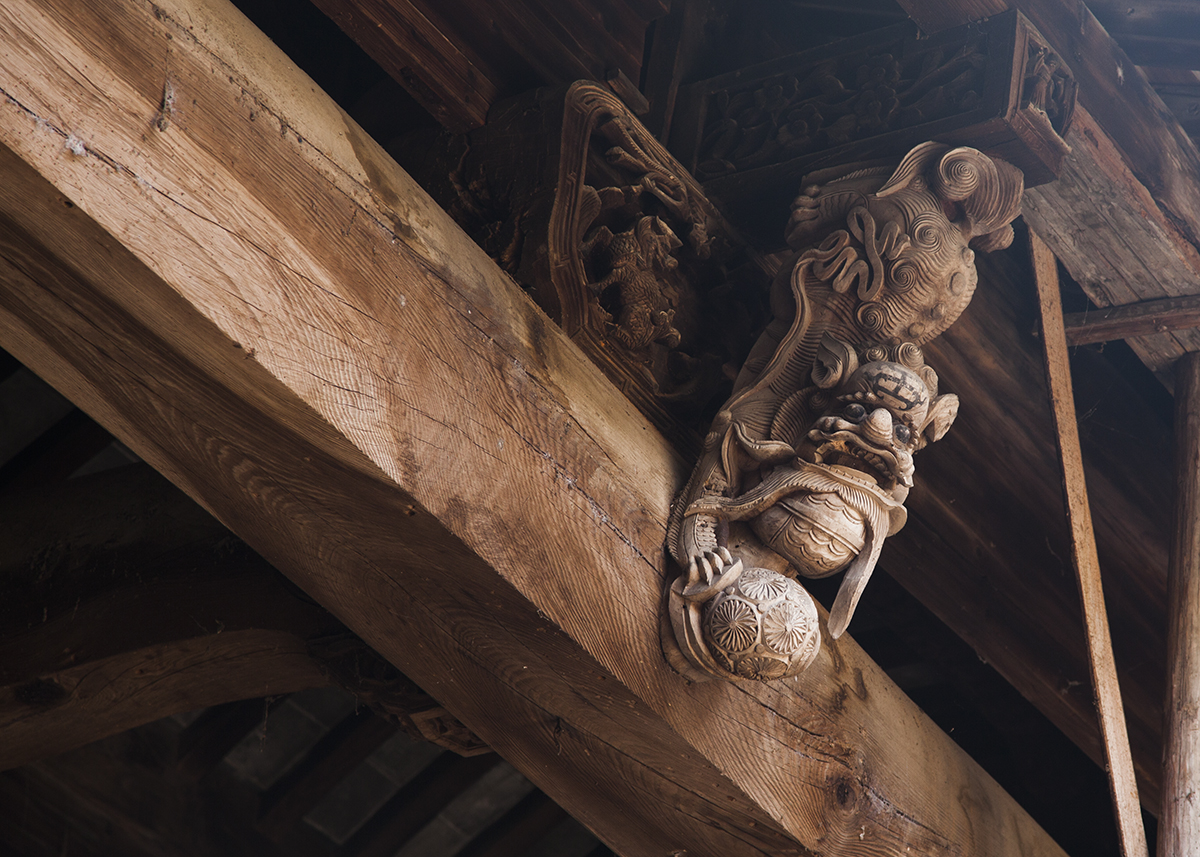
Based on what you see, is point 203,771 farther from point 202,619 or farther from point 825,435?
point 825,435

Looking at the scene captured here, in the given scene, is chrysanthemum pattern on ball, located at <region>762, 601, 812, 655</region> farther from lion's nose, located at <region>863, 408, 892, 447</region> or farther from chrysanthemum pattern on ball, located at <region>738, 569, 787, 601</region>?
lion's nose, located at <region>863, 408, 892, 447</region>

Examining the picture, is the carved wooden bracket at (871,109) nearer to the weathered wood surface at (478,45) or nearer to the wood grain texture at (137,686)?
the weathered wood surface at (478,45)

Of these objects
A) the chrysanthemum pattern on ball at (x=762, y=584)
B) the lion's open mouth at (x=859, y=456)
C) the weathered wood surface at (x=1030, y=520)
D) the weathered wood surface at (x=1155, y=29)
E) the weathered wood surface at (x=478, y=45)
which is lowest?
the weathered wood surface at (x=1030, y=520)

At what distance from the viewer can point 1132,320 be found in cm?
198

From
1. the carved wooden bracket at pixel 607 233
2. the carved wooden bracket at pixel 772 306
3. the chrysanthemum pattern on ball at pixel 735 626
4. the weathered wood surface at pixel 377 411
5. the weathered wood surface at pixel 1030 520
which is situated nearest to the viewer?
the weathered wood surface at pixel 377 411

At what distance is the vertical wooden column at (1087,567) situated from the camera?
5.34ft

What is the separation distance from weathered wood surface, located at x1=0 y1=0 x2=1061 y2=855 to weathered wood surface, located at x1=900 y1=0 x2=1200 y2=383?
3.01ft

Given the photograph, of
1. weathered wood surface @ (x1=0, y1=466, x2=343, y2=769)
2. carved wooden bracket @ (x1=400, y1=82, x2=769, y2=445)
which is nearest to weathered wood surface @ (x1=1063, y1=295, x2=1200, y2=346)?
carved wooden bracket @ (x1=400, y1=82, x2=769, y2=445)

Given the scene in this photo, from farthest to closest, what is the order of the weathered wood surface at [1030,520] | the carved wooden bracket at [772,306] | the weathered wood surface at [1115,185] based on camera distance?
the weathered wood surface at [1030,520], the weathered wood surface at [1115,185], the carved wooden bracket at [772,306]

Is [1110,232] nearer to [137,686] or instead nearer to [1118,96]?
[1118,96]

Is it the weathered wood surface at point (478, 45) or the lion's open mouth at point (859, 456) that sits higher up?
the weathered wood surface at point (478, 45)

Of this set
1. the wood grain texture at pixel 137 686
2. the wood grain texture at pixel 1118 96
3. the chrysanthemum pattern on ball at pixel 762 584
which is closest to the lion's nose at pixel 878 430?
the chrysanthemum pattern on ball at pixel 762 584

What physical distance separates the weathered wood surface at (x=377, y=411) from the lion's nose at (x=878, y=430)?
0.92 feet

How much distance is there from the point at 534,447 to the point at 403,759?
2322 millimetres
